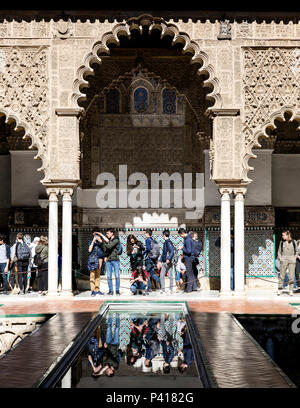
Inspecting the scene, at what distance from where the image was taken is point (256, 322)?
299 inches

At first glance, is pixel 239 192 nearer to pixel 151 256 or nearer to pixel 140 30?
pixel 151 256

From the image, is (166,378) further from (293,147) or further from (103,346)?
(293,147)

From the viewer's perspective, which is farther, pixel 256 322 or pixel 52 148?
pixel 52 148

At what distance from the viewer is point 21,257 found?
11.0 metres

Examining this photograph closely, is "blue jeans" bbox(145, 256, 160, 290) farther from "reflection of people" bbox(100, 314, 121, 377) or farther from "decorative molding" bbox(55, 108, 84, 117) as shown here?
"reflection of people" bbox(100, 314, 121, 377)

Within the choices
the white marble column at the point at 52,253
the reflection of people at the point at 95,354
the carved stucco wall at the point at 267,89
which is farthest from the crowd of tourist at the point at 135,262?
the reflection of people at the point at 95,354

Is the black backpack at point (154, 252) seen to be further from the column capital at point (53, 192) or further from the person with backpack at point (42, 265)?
the column capital at point (53, 192)

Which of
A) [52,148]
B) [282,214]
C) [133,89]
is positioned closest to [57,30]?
[52,148]

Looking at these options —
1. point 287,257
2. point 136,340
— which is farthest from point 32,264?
point 136,340

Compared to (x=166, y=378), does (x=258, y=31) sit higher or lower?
higher

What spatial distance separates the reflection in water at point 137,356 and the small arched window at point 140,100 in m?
6.56

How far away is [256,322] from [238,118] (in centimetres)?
380

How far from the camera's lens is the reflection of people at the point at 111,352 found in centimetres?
477
